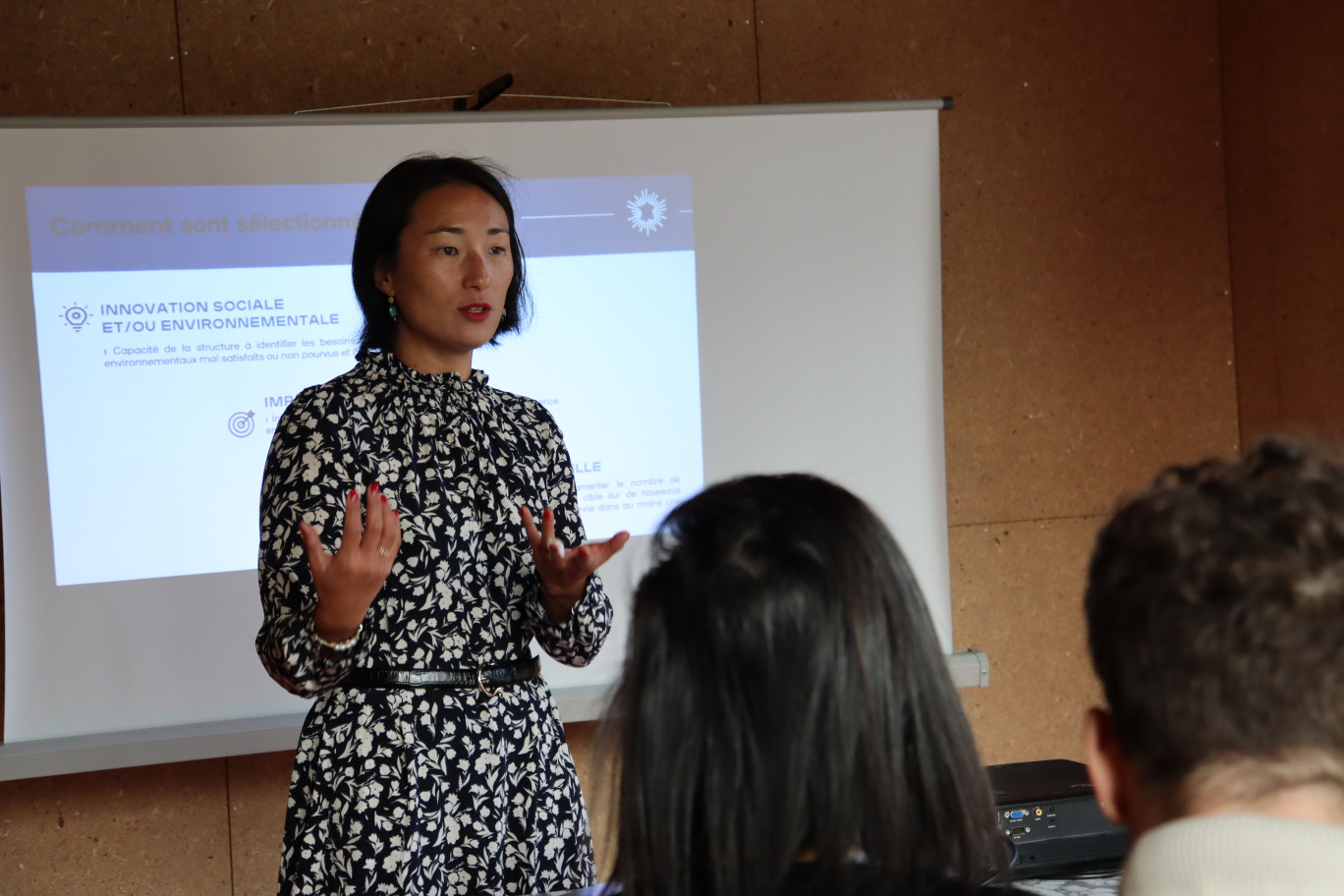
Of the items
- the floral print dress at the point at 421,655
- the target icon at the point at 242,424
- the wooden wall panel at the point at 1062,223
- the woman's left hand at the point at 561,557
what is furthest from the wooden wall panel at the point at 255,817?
the wooden wall panel at the point at 1062,223

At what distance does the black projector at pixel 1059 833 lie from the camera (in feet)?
4.74

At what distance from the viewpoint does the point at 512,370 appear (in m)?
3.14

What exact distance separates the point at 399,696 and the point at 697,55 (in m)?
2.54

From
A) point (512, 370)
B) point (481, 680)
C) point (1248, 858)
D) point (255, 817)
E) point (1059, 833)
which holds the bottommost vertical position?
point (255, 817)

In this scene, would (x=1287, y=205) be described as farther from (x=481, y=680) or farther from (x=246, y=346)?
(x=481, y=680)

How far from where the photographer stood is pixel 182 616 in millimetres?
2936

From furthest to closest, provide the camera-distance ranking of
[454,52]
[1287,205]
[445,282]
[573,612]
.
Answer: [1287,205] → [454,52] → [445,282] → [573,612]

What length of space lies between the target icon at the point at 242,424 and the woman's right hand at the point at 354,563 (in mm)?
1608

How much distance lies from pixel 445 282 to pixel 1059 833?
115 centimetres

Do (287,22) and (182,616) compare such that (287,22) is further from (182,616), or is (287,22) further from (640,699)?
(640,699)

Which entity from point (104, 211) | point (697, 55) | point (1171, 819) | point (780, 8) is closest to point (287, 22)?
point (104, 211)

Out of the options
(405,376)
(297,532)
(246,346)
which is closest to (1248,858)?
(297,532)

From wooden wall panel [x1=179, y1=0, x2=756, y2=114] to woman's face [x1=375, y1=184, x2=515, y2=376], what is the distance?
1676mm

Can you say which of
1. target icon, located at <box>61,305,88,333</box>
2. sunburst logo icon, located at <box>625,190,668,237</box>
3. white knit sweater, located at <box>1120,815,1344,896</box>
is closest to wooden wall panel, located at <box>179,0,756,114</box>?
sunburst logo icon, located at <box>625,190,668,237</box>
